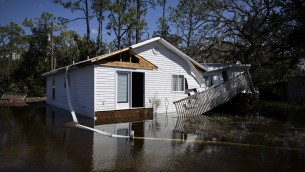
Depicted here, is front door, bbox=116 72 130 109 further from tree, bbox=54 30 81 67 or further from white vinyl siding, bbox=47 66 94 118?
tree, bbox=54 30 81 67

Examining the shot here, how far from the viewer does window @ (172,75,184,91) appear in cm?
1623

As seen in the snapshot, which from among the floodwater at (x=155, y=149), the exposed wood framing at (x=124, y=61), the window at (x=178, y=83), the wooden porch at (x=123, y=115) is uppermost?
the exposed wood framing at (x=124, y=61)

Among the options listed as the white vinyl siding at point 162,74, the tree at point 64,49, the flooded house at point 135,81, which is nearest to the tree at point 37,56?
the tree at point 64,49

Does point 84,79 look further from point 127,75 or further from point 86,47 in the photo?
point 86,47

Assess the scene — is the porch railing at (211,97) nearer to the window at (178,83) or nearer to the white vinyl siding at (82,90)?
the window at (178,83)

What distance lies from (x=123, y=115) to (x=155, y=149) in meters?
6.27

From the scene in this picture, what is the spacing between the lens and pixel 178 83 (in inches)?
650

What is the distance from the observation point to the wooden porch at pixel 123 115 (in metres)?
12.4

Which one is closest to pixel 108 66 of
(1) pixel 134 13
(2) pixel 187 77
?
(2) pixel 187 77

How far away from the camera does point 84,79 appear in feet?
44.0

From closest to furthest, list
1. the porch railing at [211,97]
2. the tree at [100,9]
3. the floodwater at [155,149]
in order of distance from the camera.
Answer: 1. the floodwater at [155,149]
2. the porch railing at [211,97]
3. the tree at [100,9]

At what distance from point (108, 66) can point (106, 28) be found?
64.4ft

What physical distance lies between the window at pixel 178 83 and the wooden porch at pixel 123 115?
9.01 feet

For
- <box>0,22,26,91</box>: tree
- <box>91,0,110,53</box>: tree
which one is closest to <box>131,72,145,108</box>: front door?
<box>91,0,110,53</box>: tree
